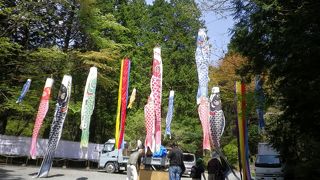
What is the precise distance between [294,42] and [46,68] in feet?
75.3

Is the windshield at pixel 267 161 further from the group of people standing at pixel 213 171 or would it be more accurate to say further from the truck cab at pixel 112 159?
the group of people standing at pixel 213 171

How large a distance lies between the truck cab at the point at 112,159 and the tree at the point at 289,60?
15.6 m

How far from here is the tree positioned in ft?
34.6

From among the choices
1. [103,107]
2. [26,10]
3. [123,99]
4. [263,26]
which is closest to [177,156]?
[263,26]

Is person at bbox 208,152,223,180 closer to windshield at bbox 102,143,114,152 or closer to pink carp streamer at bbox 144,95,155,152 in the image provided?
pink carp streamer at bbox 144,95,155,152

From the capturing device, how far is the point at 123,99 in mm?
21141

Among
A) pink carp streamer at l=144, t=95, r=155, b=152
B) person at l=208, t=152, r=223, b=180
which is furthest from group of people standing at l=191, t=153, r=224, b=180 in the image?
pink carp streamer at l=144, t=95, r=155, b=152

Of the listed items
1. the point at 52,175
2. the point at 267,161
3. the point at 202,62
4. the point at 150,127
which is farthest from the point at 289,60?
the point at 267,161

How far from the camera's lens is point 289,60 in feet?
37.0

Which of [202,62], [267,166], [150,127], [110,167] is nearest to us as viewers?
[150,127]

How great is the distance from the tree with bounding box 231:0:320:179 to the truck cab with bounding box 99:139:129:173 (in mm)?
15635

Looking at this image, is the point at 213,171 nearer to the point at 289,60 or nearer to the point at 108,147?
the point at 289,60

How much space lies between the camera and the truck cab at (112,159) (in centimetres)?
2752

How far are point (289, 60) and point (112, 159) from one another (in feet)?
61.8
